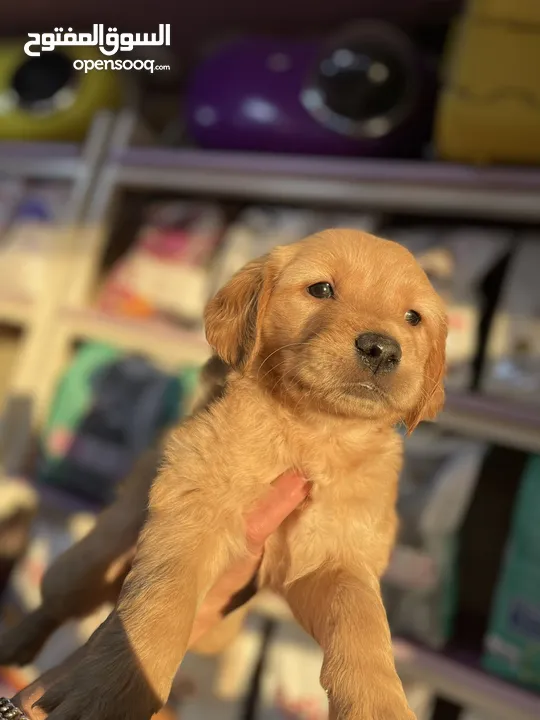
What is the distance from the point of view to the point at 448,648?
1246 mm

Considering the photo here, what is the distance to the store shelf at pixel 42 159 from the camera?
1.79m

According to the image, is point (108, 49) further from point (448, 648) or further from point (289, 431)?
point (448, 648)

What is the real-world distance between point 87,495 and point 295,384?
112 cm

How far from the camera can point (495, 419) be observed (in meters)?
1.17

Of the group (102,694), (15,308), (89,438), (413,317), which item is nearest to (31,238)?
(15,308)

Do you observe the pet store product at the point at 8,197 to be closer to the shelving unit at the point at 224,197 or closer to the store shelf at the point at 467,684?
the shelving unit at the point at 224,197

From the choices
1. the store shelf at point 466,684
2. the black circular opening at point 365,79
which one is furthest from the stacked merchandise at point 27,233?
the store shelf at point 466,684

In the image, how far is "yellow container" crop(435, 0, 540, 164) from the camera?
3.83 feet

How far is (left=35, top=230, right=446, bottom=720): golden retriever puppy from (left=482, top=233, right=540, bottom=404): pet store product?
21.4 inches

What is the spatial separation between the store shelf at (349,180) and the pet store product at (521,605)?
0.52 metres

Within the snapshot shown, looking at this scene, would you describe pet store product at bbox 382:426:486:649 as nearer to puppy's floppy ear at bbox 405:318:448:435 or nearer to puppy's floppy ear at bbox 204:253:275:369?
puppy's floppy ear at bbox 405:318:448:435

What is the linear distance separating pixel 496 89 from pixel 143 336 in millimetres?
993

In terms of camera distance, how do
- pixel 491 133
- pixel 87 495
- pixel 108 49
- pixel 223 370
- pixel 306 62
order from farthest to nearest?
pixel 108 49 → pixel 87 495 → pixel 306 62 → pixel 491 133 → pixel 223 370

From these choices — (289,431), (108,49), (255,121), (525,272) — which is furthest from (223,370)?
(108,49)
